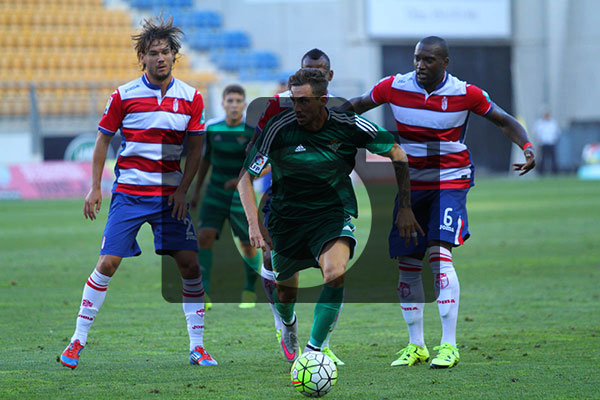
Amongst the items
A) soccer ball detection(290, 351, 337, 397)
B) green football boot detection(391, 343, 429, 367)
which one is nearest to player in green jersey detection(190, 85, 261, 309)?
green football boot detection(391, 343, 429, 367)

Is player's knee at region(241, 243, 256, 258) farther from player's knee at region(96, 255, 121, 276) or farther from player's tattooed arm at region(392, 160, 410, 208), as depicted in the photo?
player's tattooed arm at region(392, 160, 410, 208)

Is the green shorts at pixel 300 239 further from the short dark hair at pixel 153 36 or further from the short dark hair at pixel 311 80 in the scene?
the short dark hair at pixel 153 36

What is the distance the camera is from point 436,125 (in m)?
6.08

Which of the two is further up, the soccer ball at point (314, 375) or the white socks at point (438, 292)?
the white socks at point (438, 292)

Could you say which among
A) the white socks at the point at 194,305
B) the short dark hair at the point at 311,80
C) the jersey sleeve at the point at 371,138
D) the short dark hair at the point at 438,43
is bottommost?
the white socks at the point at 194,305

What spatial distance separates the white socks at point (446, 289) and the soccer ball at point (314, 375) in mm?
1195

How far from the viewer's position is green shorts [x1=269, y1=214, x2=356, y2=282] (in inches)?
216

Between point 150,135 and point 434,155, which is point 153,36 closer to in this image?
point 150,135

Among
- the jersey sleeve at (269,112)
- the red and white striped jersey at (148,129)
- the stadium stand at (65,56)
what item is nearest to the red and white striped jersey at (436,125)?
the jersey sleeve at (269,112)

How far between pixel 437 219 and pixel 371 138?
2.70ft

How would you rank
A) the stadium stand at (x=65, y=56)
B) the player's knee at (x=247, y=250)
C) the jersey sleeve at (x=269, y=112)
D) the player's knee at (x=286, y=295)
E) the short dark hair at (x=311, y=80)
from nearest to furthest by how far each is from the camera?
the short dark hair at (x=311, y=80) < the jersey sleeve at (x=269, y=112) < the player's knee at (x=286, y=295) < the player's knee at (x=247, y=250) < the stadium stand at (x=65, y=56)

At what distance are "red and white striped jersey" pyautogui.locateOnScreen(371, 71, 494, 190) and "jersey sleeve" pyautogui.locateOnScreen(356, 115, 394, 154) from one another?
0.59m

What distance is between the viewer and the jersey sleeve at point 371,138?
18.3 ft

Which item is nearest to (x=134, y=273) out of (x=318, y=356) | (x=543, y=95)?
(x=318, y=356)
